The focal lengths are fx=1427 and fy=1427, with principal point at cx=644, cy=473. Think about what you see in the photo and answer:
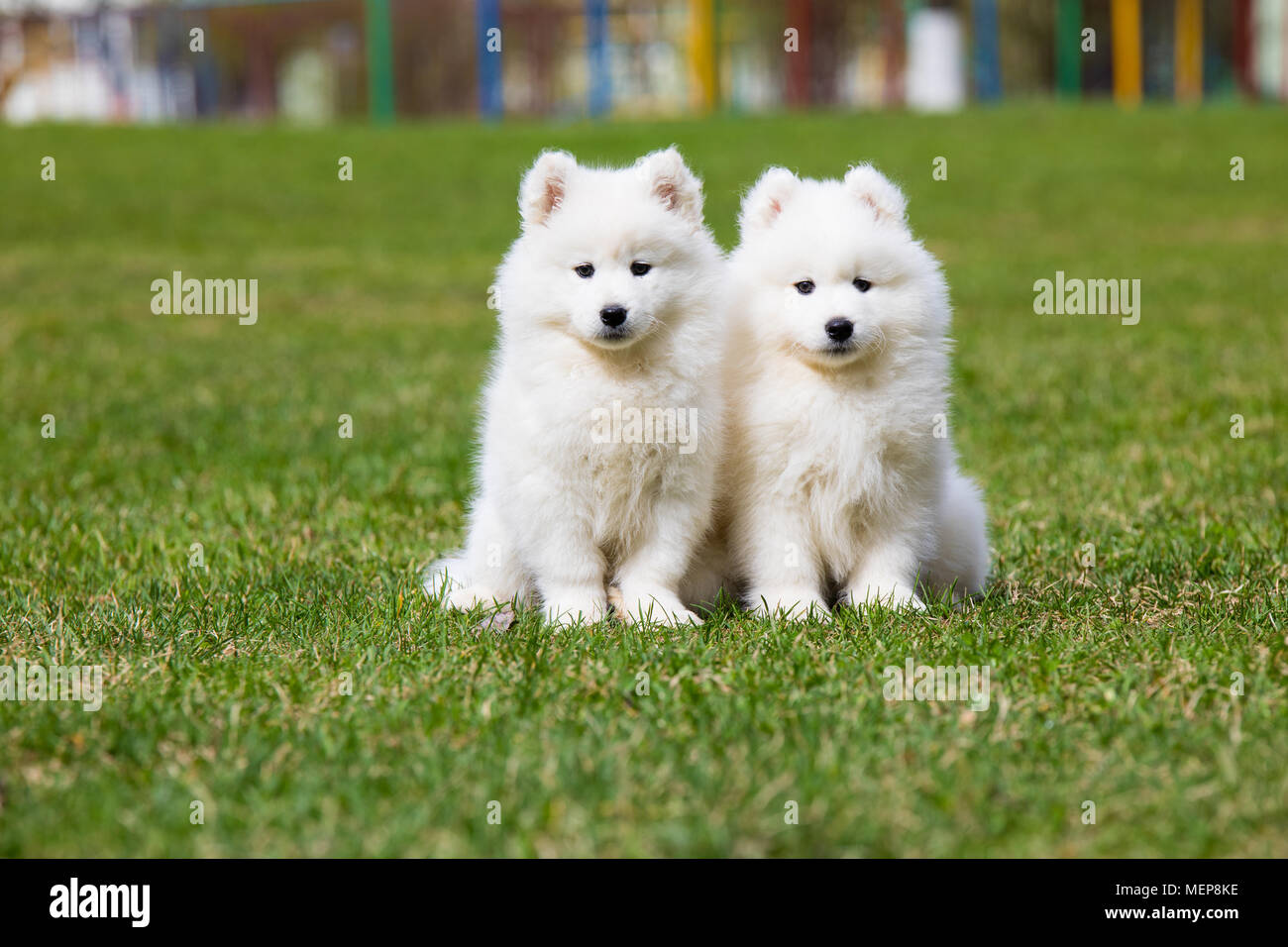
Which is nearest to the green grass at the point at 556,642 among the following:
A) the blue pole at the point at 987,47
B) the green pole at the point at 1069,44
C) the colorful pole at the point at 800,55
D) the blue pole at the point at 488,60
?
the blue pole at the point at 488,60

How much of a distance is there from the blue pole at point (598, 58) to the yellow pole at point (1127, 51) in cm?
1060

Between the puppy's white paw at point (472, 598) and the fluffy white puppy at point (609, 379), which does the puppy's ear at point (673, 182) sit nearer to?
the fluffy white puppy at point (609, 379)

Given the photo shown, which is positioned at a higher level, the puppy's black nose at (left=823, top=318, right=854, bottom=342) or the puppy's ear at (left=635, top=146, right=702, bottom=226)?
the puppy's ear at (left=635, top=146, right=702, bottom=226)

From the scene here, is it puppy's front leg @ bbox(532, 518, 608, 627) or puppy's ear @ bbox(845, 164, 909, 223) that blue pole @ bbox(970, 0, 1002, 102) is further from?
puppy's front leg @ bbox(532, 518, 608, 627)

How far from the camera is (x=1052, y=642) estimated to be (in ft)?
12.6

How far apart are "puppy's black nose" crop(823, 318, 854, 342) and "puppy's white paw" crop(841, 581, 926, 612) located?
75 cm

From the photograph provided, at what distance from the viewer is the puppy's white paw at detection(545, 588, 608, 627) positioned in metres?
3.99

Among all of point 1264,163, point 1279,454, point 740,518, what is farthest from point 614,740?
point 1264,163

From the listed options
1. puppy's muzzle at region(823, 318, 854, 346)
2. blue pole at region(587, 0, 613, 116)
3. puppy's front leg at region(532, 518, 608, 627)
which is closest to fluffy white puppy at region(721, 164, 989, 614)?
puppy's muzzle at region(823, 318, 854, 346)

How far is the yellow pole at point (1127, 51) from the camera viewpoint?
2967cm
